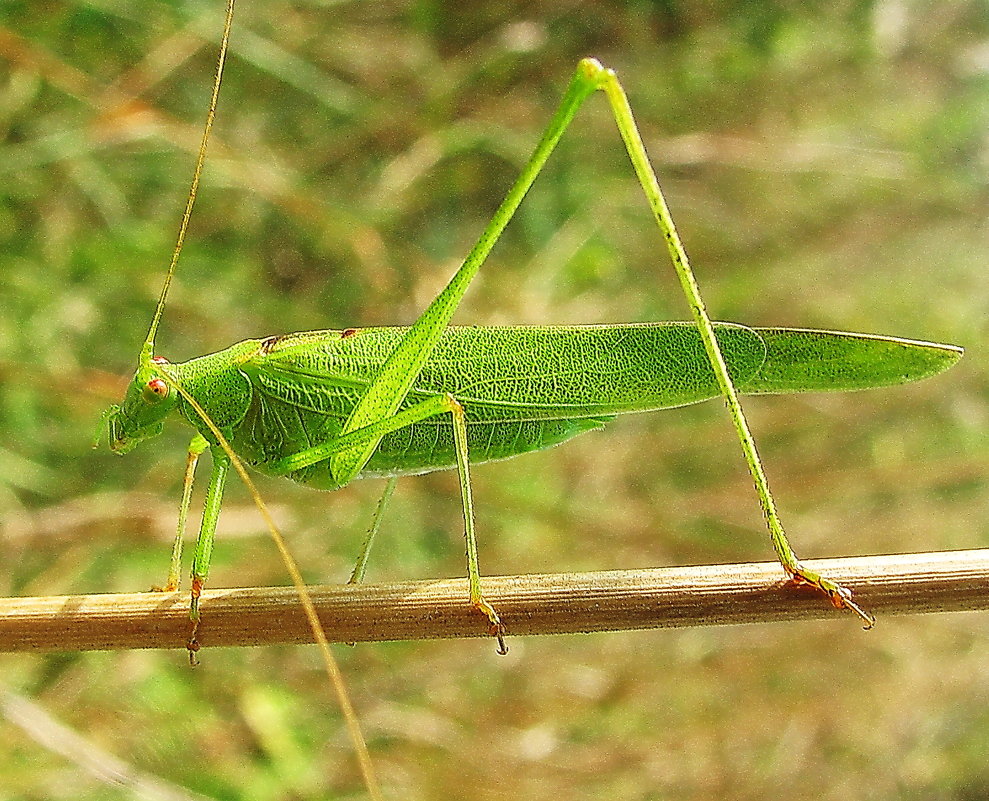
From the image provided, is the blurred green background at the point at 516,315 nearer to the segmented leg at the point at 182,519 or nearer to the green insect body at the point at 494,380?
the segmented leg at the point at 182,519

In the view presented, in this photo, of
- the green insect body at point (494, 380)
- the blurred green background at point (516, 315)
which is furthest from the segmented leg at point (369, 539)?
the blurred green background at point (516, 315)

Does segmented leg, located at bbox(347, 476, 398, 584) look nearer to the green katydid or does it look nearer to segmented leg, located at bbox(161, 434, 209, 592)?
the green katydid

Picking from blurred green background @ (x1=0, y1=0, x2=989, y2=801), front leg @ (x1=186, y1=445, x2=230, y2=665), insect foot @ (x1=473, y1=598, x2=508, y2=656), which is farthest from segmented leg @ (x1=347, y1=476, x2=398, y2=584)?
blurred green background @ (x1=0, y1=0, x2=989, y2=801)

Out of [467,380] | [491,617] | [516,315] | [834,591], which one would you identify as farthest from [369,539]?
[516,315]

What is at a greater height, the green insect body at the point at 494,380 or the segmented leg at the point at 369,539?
the green insect body at the point at 494,380

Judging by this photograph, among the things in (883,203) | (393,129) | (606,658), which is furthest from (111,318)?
(883,203)

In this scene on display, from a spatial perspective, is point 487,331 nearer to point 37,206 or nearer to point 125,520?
point 125,520
